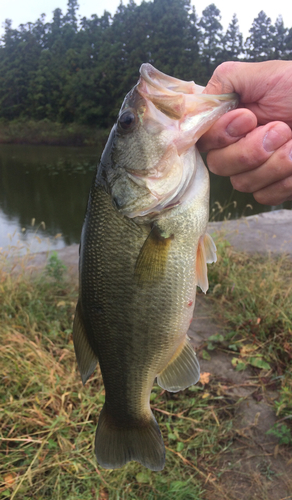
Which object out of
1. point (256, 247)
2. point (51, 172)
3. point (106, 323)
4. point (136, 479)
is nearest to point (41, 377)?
point (136, 479)

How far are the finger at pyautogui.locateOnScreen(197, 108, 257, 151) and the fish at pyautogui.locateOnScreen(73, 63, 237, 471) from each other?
59mm

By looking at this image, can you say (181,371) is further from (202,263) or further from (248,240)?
(248,240)

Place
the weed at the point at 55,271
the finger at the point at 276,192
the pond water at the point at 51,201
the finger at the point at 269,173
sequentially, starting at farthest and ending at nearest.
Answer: the pond water at the point at 51,201, the weed at the point at 55,271, the finger at the point at 276,192, the finger at the point at 269,173

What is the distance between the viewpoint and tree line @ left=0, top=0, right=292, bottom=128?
46031mm

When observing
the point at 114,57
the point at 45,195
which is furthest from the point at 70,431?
the point at 114,57

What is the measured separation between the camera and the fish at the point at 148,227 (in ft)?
4.35

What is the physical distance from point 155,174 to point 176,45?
55479 millimetres

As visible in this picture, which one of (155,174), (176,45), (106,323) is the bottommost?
(106,323)

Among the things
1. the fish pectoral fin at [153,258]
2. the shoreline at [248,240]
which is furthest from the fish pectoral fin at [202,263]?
the shoreline at [248,240]

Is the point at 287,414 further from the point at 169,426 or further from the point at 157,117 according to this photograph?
the point at 157,117

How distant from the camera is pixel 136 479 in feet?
7.80

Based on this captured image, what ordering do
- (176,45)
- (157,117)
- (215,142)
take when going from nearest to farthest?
(157,117), (215,142), (176,45)

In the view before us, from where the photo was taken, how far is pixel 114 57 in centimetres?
5000

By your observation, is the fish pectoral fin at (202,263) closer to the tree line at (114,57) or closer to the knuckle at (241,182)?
the knuckle at (241,182)
